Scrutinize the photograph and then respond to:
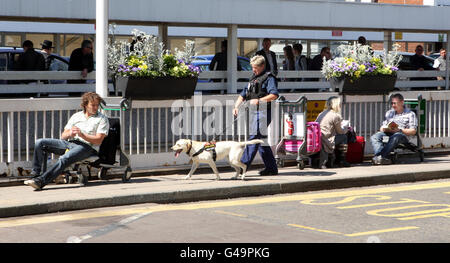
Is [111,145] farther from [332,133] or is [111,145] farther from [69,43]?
[69,43]

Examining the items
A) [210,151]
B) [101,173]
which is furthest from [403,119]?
[101,173]

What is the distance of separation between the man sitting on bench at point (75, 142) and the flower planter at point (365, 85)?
191 inches

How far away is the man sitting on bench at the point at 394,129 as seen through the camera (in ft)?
45.9

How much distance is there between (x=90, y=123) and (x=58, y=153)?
576 millimetres

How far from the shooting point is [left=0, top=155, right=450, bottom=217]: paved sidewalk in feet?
32.3

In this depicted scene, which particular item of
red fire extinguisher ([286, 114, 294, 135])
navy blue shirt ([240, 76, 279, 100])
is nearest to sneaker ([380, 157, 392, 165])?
red fire extinguisher ([286, 114, 294, 135])

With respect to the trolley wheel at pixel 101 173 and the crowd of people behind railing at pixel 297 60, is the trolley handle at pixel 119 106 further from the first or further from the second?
the crowd of people behind railing at pixel 297 60

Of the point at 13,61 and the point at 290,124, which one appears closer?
the point at 290,124

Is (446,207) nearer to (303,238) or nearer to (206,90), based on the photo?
(303,238)

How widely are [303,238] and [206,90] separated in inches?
322

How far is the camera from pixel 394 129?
14078 millimetres

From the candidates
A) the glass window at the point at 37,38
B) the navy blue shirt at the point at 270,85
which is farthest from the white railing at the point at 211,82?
the glass window at the point at 37,38

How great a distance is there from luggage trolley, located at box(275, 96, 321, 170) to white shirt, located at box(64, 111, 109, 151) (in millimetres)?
3230
